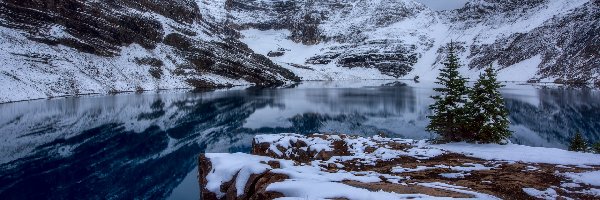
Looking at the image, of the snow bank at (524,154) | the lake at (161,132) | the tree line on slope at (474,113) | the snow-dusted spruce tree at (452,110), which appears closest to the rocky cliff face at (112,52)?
the lake at (161,132)

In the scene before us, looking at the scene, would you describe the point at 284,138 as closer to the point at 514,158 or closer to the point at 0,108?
the point at 514,158

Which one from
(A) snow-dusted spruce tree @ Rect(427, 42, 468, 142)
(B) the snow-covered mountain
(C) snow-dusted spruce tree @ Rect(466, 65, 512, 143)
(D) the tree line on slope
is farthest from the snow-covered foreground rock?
(B) the snow-covered mountain

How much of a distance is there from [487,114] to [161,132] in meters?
31.3

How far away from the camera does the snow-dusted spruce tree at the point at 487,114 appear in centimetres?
1981

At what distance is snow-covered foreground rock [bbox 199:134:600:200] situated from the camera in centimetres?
966

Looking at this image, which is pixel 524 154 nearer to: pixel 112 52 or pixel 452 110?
pixel 452 110

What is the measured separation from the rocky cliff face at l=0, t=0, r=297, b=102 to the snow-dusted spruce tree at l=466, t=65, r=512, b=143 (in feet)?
243

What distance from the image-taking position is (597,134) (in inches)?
1435

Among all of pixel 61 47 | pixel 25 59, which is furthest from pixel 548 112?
pixel 61 47

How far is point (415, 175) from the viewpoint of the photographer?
13109mm

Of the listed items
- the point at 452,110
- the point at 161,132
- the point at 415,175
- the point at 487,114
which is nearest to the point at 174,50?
the point at 161,132

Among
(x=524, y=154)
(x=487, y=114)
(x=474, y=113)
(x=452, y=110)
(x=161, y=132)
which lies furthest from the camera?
(x=161, y=132)

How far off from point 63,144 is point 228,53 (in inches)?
4571

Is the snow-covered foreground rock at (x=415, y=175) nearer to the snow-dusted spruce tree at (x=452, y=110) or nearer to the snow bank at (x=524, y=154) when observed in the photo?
the snow bank at (x=524, y=154)
